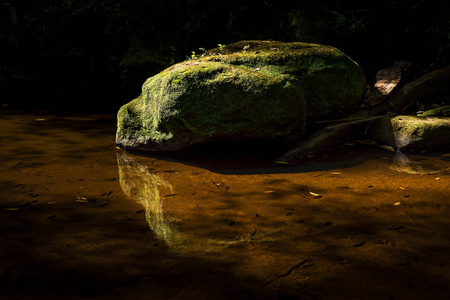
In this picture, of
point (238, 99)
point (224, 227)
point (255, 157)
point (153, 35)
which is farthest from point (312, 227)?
point (153, 35)

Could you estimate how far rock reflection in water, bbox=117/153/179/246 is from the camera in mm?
2846

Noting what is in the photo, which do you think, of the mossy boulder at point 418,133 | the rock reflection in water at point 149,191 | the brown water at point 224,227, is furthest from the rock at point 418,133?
the rock reflection in water at point 149,191

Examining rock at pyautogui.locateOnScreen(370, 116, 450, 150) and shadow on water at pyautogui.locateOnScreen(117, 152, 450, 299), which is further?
rock at pyautogui.locateOnScreen(370, 116, 450, 150)

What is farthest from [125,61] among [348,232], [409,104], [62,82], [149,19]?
[348,232]

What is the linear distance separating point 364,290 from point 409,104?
4605 millimetres

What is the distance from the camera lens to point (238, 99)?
4.60m

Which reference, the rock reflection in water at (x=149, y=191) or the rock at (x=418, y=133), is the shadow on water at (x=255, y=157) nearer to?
the rock at (x=418, y=133)

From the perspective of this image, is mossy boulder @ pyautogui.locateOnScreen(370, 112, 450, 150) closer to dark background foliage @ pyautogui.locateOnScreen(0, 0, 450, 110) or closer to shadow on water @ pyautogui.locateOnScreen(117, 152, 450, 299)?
shadow on water @ pyautogui.locateOnScreen(117, 152, 450, 299)

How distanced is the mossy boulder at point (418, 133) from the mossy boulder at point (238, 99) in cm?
75

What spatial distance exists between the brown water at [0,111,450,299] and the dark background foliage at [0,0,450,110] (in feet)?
13.2

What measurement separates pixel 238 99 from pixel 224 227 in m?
2.10

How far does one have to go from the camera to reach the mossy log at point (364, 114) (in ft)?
15.7

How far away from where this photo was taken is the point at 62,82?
11.4m

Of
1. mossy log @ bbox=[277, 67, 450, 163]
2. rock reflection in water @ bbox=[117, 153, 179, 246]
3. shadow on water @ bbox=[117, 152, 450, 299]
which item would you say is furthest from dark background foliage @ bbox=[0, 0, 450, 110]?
shadow on water @ bbox=[117, 152, 450, 299]
